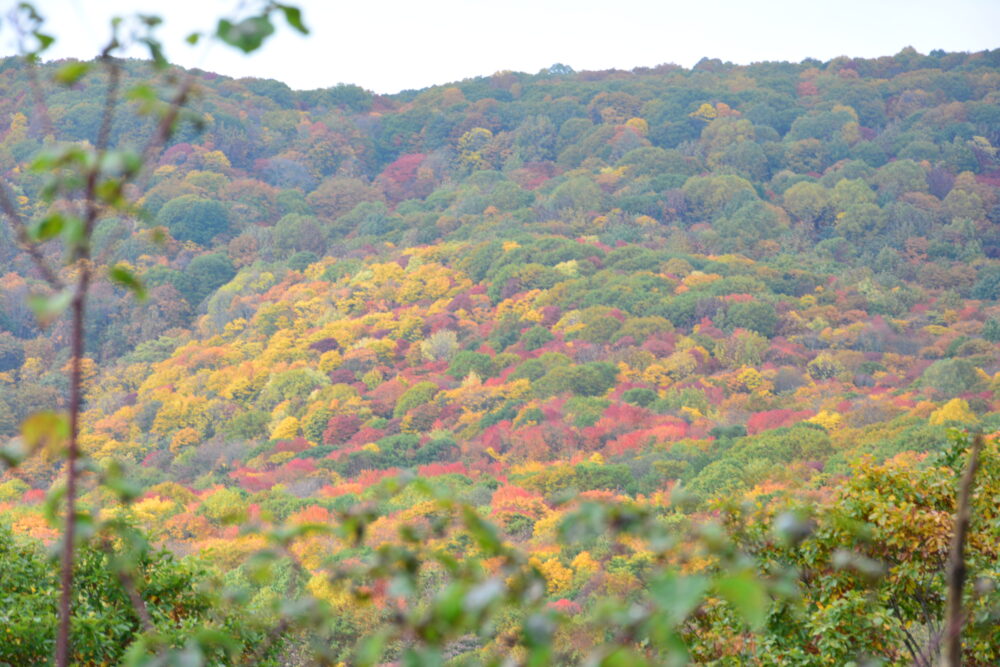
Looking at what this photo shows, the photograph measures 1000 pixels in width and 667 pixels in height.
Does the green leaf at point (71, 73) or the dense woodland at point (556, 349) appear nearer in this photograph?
the green leaf at point (71, 73)

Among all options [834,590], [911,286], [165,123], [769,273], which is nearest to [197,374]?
[769,273]

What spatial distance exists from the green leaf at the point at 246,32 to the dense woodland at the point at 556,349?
0.13m

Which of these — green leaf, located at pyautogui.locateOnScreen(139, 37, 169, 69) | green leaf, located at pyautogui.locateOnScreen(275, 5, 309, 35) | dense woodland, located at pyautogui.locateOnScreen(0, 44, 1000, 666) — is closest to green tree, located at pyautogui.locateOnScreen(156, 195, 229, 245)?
dense woodland, located at pyautogui.locateOnScreen(0, 44, 1000, 666)

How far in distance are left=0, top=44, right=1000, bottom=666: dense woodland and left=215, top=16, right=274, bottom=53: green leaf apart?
13cm

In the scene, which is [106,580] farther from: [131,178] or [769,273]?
[769,273]

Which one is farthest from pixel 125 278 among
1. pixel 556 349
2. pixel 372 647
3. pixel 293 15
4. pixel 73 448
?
pixel 556 349

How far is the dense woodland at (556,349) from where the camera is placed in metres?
6.87

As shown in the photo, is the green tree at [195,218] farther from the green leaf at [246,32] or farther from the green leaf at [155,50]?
the green leaf at [246,32]

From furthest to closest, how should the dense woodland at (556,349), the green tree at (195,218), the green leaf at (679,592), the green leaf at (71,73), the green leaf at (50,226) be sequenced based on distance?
the green tree at (195,218) < the dense woodland at (556,349) < the green leaf at (71,73) < the green leaf at (50,226) < the green leaf at (679,592)

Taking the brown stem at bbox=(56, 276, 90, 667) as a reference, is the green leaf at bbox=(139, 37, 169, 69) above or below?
above

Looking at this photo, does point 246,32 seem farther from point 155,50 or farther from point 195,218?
point 195,218

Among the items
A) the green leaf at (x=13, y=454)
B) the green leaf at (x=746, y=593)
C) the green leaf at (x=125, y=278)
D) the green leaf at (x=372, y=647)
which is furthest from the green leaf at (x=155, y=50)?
the green leaf at (x=746, y=593)

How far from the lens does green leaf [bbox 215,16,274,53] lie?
1232 mm

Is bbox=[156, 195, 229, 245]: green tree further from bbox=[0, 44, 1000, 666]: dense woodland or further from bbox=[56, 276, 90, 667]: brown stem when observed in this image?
bbox=[56, 276, 90, 667]: brown stem
